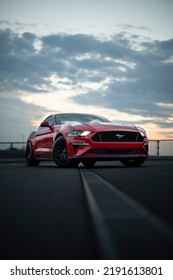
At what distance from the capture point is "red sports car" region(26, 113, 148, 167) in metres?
8.44

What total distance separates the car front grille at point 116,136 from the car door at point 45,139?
150cm

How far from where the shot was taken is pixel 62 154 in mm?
8867

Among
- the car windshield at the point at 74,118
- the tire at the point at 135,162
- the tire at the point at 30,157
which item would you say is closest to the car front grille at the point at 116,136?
the tire at the point at 135,162

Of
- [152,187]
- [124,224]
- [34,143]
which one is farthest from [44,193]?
[34,143]

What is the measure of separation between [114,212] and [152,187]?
1.53m

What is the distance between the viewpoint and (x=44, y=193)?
3459mm

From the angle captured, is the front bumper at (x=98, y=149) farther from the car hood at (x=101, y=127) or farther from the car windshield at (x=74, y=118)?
the car windshield at (x=74, y=118)

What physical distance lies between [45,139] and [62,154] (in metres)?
1.37

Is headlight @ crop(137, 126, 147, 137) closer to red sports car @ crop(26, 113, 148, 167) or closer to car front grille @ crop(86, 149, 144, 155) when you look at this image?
red sports car @ crop(26, 113, 148, 167)

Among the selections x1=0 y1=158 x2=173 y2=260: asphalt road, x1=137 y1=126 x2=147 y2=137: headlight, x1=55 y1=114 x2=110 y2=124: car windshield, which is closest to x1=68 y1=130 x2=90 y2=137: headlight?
x1=55 y1=114 x2=110 y2=124: car windshield

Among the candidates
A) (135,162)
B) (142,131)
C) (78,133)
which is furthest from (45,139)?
(142,131)

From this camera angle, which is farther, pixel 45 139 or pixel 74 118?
pixel 45 139

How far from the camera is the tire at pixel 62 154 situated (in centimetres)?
869

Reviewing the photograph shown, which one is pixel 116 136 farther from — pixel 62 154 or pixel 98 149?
pixel 62 154
